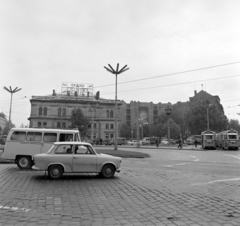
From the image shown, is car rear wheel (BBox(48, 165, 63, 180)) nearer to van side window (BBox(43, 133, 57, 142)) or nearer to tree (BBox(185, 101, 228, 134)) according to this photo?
van side window (BBox(43, 133, 57, 142))

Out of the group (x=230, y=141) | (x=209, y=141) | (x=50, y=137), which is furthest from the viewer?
(x=209, y=141)

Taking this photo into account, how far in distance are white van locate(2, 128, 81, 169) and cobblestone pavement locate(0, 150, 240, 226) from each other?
4149 millimetres

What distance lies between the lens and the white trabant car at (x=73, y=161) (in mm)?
9773

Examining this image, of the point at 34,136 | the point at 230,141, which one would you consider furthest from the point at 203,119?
the point at 34,136

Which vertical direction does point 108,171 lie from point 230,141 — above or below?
below

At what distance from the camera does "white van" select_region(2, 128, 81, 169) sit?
1348 centimetres

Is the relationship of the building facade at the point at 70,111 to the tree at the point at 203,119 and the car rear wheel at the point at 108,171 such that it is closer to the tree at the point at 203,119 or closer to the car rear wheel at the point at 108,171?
the tree at the point at 203,119

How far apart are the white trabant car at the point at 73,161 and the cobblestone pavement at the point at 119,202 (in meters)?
0.53

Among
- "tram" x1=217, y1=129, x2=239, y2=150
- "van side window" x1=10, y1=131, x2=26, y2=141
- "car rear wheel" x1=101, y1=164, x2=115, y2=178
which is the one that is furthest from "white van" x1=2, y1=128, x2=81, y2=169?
"tram" x1=217, y1=129, x2=239, y2=150

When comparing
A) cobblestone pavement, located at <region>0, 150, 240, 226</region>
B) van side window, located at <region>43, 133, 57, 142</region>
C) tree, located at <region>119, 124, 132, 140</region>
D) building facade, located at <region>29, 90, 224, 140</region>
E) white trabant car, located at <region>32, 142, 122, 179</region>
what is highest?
building facade, located at <region>29, 90, 224, 140</region>

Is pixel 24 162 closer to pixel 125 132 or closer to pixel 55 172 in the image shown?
pixel 55 172

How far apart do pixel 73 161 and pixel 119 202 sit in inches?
156

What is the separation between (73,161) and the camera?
9.95 metres

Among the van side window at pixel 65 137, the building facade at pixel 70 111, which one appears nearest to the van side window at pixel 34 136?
the van side window at pixel 65 137
